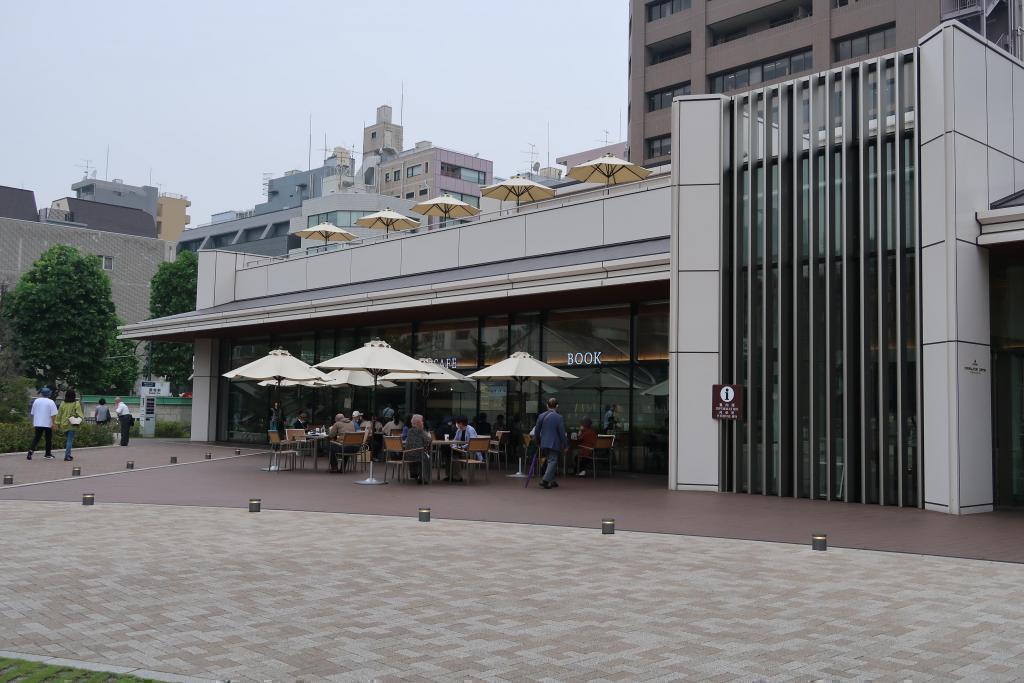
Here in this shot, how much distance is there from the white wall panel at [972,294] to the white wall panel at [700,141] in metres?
4.57

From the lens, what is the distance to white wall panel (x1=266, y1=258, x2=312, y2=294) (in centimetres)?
2958

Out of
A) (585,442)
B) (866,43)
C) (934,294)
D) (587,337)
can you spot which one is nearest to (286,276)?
(587,337)

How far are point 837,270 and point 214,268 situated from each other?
23.3 m

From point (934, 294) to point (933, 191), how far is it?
1577 millimetres

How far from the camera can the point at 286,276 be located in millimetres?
30094

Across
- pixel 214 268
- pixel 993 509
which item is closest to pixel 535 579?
pixel 993 509

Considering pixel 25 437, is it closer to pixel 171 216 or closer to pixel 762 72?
pixel 762 72

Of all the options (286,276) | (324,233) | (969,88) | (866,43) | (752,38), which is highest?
(752,38)

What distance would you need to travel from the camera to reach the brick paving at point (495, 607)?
18.7 feet

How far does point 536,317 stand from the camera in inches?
891

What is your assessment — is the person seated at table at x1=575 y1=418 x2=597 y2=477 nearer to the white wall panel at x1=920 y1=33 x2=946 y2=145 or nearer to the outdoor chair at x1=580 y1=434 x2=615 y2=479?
the outdoor chair at x1=580 y1=434 x2=615 y2=479

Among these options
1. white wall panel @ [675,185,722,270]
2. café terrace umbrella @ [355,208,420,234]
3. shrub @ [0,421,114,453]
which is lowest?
shrub @ [0,421,114,453]

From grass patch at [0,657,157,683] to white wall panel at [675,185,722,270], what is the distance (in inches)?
518

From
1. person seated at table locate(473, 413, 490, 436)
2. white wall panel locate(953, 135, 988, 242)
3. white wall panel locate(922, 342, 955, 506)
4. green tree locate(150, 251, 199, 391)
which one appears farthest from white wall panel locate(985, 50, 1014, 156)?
green tree locate(150, 251, 199, 391)
